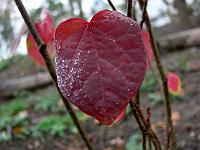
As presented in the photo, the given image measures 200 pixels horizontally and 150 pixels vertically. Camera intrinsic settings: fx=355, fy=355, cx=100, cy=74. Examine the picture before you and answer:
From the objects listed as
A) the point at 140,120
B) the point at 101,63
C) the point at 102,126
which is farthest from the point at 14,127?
the point at 101,63

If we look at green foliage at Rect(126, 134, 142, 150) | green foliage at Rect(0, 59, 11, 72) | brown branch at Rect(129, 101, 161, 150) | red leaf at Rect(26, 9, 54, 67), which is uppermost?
red leaf at Rect(26, 9, 54, 67)

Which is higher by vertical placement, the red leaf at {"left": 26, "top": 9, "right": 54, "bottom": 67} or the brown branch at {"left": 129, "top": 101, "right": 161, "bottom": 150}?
the red leaf at {"left": 26, "top": 9, "right": 54, "bottom": 67}

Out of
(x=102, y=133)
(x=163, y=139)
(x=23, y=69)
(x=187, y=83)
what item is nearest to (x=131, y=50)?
(x=163, y=139)

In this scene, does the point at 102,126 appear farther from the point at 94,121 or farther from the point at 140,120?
the point at 140,120

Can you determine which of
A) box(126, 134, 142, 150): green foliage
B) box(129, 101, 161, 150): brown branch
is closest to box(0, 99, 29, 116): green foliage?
box(126, 134, 142, 150): green foliage

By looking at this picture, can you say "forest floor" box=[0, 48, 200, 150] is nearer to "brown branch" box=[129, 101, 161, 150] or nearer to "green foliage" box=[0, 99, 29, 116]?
"green foliage" box=[0, 99, 29, 116]

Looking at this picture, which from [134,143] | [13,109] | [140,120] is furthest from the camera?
[13,109]

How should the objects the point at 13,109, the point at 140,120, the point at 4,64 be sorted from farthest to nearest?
the point at 4,64
the point at 13,109
the point at 140,120

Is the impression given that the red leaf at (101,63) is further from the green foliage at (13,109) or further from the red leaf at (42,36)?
the green foliage at (13,109)
